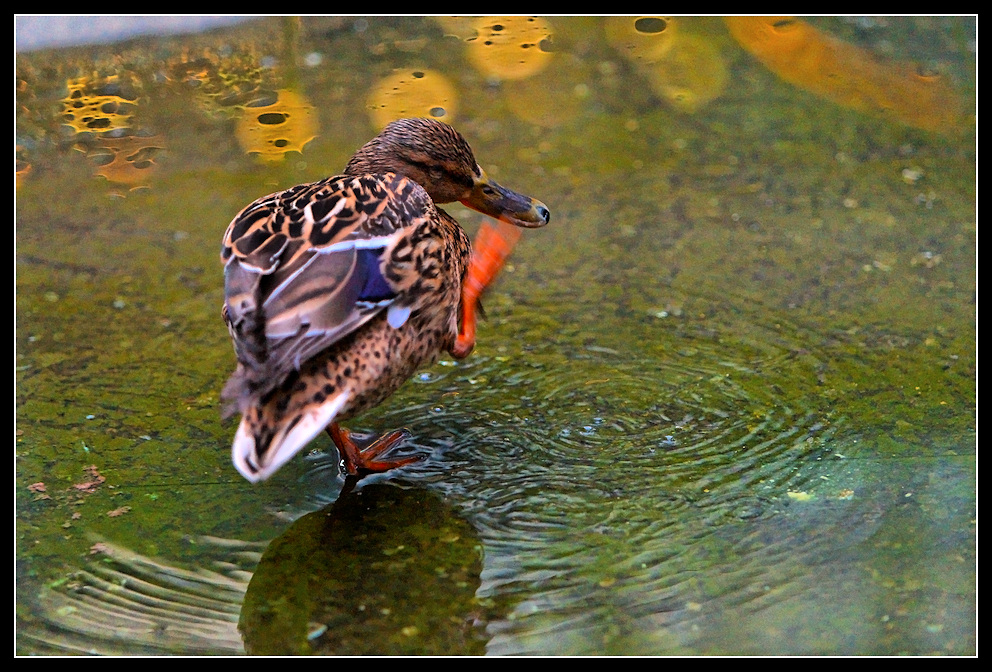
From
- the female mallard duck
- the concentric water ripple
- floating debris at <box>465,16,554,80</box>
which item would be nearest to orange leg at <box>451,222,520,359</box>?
the female mallard duck

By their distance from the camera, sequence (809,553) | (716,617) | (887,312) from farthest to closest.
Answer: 1. (887,312)
2. (809,553)
3. (716,617)

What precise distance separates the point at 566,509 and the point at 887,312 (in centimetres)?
216

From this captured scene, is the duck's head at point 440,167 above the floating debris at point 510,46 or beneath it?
above

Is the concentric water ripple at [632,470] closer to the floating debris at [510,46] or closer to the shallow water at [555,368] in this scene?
the shallow water at [555,368]

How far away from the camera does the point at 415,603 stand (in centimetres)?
313

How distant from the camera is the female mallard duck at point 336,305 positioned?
326 cm

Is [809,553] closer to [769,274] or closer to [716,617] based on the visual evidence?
[716,617]

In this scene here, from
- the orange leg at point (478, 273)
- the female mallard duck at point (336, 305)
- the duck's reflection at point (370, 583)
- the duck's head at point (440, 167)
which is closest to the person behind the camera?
the duck's reflection at point (370, 583)

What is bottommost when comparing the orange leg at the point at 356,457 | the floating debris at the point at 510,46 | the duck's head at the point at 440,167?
the orange leg at the point at 356,457

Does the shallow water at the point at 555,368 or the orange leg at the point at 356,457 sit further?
the orange leg at the point at 356,457

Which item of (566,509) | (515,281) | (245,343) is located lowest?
(515,281)

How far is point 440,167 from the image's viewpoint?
4.47 metres

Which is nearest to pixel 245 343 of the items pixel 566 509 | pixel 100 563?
pixel 100 563

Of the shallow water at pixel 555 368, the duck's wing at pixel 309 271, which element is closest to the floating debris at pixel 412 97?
the shallow water at pixel 555 368
